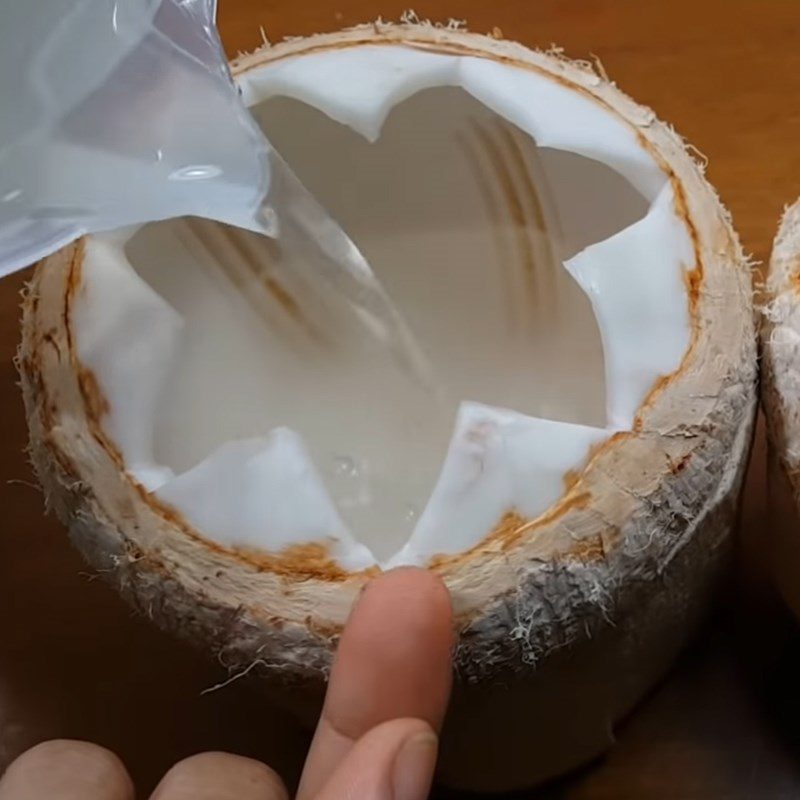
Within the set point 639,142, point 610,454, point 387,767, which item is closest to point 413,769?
point 387,767

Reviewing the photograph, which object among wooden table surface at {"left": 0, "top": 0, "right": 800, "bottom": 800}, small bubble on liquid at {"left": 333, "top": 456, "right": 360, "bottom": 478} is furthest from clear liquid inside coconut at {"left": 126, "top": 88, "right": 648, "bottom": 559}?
wooden table surface at {"left": 0, "top": 0, "right": 800, "bottom": 800}

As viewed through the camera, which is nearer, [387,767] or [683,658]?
[387,767]

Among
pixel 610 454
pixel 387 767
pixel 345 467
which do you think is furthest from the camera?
pixel 345 467

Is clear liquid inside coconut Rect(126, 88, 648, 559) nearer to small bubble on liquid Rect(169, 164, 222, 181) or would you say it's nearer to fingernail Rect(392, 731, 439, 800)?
small bubble on liquid Rect(169, 164, 222, 181)

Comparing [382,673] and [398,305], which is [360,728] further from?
[398,305]

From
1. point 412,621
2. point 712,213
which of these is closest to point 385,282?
point 712,213

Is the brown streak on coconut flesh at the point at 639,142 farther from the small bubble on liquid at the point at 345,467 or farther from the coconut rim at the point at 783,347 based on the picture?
the small bubble on liquid at the point at 345,467

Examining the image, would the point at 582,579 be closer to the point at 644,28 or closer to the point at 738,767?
the point at 738,767
